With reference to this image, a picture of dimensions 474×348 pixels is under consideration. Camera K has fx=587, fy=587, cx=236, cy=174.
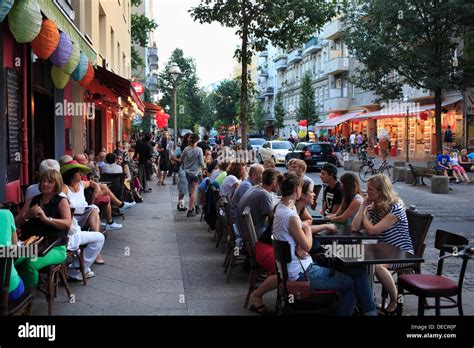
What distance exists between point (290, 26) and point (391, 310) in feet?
44.2

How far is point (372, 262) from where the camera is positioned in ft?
16.5

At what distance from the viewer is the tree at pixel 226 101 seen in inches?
2571

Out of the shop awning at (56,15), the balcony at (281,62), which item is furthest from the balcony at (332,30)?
the shop awning at (56,15)

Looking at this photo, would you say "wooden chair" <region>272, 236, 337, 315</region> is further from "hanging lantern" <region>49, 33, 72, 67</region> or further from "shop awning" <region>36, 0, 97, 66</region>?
"hanging lantern" <region>49, 33, 72, 67</region>

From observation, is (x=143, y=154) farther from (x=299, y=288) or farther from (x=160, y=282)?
(x=299, y=288)

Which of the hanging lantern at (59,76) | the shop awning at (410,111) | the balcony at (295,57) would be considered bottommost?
the hanging lantern at (59,76)

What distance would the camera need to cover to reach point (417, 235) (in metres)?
6.46

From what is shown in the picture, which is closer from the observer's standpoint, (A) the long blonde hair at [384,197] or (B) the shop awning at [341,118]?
(A) the long blonde hair at [384,197]

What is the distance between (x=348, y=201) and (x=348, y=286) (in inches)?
89.2

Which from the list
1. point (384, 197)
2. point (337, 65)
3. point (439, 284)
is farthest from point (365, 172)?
point (337, 65)

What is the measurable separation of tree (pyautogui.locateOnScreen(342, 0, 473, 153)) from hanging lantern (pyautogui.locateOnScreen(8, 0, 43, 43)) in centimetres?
2285

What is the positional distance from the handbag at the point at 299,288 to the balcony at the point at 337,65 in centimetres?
4795

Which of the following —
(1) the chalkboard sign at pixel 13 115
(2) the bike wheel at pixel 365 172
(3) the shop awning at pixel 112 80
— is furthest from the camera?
(2) the bike wheel at pixel 365 172

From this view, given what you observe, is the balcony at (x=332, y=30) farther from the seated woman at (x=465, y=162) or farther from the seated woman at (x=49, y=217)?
the seated woman at (x=49, y=217)
